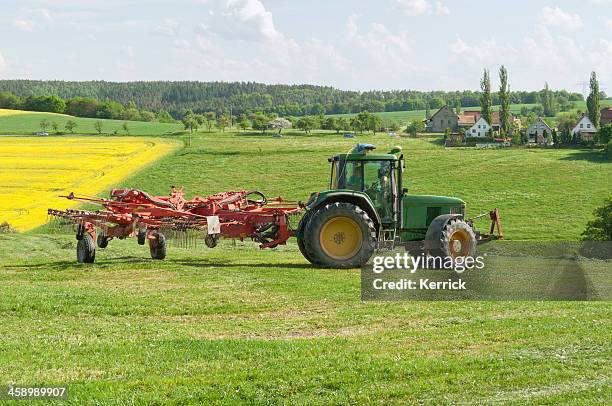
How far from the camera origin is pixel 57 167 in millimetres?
61969

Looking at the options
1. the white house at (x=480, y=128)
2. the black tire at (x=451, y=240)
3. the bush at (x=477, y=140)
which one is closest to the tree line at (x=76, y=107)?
the white house at (x=480, y=128)

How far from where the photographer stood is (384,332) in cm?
1111

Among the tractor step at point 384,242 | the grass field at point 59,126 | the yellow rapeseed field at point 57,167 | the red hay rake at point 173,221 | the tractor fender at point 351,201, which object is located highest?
the grass field at point 59,126

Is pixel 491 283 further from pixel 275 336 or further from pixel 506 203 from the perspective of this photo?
pixel 506 203

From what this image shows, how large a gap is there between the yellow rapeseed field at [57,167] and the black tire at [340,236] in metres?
24.8

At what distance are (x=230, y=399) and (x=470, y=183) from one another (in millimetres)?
53687

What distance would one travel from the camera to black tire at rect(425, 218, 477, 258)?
18.3m

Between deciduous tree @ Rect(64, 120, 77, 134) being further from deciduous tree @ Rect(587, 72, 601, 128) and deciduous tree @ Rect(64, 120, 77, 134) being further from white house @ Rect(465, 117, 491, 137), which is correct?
deciduous tree @ Rect(587, 72, 601, 128)

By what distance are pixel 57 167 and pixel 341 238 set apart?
158ft

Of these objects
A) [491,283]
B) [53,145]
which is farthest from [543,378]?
[53,145]

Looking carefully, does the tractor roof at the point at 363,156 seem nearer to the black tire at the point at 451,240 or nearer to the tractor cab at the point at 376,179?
the tractor cab at the point at 376,179

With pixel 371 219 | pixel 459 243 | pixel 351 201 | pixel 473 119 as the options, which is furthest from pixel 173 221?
pixel 473 119

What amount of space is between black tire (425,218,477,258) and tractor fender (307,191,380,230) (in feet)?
4.19

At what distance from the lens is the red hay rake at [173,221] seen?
19078 mm
